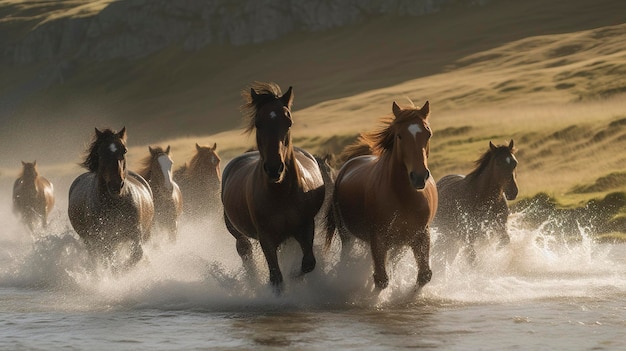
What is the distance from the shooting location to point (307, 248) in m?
11.5

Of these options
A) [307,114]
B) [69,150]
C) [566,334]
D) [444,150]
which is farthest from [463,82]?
[566,334]

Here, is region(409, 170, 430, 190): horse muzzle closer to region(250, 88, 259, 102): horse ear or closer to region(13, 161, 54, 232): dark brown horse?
region(250, 88, 259, 102): horse ear

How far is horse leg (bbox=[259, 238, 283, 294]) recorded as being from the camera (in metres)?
11.4

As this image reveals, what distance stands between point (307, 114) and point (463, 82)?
9.33 m

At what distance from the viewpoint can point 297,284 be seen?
11.6m

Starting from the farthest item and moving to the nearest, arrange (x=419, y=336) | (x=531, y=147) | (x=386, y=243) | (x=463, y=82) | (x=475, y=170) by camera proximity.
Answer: (x=463, y=82), (x=531, y=147), (x=475, y=170), (x=386, y=243), (x=419, y=336)

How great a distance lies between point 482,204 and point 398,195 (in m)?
4.67

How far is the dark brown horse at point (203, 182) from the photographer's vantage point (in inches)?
→ 768

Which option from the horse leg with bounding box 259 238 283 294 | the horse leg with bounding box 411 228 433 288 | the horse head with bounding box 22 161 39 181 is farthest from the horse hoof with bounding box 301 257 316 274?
the horse head with bounding box 22 161 39 181

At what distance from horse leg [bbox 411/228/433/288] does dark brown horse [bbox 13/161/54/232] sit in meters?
14.0

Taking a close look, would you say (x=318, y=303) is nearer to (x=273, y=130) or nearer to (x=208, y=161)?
(x=273, y=130)

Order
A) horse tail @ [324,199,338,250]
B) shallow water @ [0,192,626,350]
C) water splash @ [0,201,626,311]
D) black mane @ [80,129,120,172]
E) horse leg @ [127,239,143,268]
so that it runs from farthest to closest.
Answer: horse leg @ [127,239,143,268] → black mane @ [80,129,120,172] → horse tail @ [324,199,338,250] → water splash @ [0,201,626,311] → shallow water @ [0,192,626,350]

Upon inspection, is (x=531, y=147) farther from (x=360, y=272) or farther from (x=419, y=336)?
(x=419, y=336)

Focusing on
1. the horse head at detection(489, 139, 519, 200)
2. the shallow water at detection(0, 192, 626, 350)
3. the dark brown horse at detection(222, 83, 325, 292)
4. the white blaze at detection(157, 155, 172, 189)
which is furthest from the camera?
the white blaze at detection(157, 155, 172, 189)
